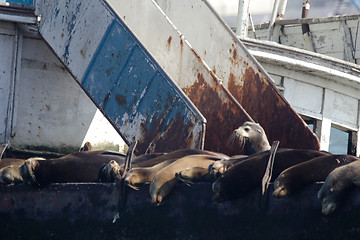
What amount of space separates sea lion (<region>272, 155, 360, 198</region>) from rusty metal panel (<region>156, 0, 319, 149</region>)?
3.26 m

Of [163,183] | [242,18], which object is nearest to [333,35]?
[242,18]

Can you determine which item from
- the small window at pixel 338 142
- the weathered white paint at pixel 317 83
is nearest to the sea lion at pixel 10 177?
the weathered white paint at pixel 317 83

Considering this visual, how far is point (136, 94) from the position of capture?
5.80 m

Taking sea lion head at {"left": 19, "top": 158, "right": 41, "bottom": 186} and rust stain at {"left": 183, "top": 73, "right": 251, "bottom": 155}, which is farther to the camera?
rust stain at {"left": 183, "top": 73, "right": 251, "bottom": 155}

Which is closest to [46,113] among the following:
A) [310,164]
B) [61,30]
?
[61,30]

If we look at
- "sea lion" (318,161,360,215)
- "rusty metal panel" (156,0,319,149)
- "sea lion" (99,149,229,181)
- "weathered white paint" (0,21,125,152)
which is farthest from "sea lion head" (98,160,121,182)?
"weathered white paint" (0,21,125,152)

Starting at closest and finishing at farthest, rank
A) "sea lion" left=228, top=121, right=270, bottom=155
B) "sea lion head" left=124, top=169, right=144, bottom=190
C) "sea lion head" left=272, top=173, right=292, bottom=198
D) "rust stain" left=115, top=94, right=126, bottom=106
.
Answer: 1. "sea lion head" left=272, top=173, right=292, bottom=198
2. "sea lion head" left=124, top=169, right=144, bottom=190
3. "sea lion" left=228, top=121, right=270, bottom=155
4. "rust stain" left=115, top=94, right=126, bottom=106

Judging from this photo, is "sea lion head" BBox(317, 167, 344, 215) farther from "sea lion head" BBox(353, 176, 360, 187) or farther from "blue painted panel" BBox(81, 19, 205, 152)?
"blue painted panel" BBox(81, 19, 205, 152)

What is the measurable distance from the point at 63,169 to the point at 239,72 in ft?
11.4

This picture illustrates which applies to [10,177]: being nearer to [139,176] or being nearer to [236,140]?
[139,176]

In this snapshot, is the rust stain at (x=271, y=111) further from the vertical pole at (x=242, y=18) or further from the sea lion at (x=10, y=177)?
the vertical pole at (x=242, y=18)

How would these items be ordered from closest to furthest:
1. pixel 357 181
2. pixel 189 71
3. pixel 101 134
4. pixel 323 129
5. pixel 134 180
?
1. pixel 357 181
2. pixel 134 180
3. pixel 189 71
4. pixel 101 134
5. pixel 323 129

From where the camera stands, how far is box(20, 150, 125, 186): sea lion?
4.20m

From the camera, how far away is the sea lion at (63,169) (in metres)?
4.20
